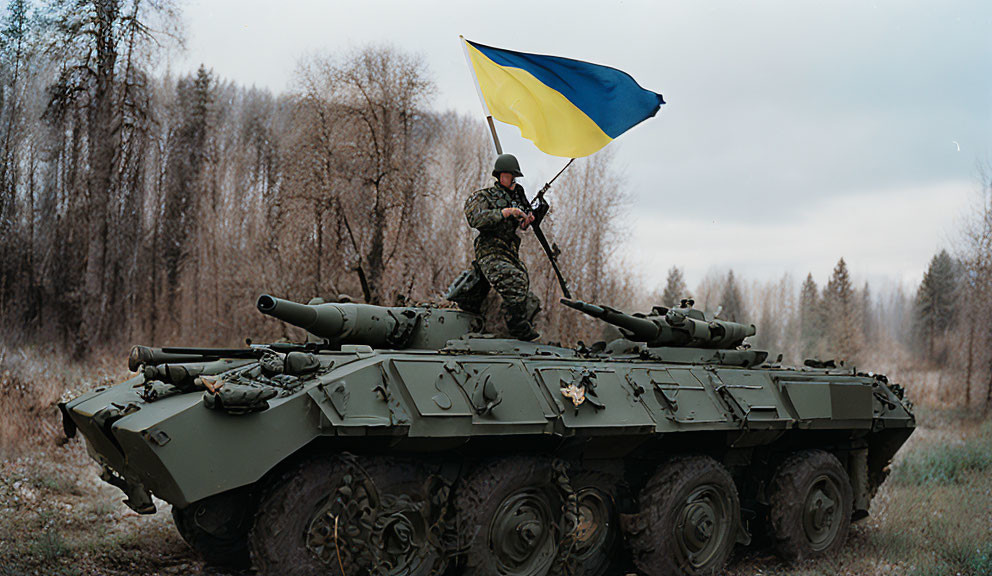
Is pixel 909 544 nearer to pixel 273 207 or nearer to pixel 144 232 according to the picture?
pixel 273 207

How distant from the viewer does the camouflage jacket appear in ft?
25.4

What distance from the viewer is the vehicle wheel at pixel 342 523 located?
5766 millimetres

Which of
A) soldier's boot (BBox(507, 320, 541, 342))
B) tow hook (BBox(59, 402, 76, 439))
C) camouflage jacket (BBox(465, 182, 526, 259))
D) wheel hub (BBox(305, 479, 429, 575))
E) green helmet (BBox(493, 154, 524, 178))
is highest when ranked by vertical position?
green helmet (BBox(493, 154, 524, 178))

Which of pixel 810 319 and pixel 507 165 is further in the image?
pixel 810 319

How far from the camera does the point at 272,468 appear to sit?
5859 millimetres

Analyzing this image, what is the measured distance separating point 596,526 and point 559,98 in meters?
4.87

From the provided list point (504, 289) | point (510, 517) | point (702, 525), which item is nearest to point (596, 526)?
point (702, 525)

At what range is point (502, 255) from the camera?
7.96 meters

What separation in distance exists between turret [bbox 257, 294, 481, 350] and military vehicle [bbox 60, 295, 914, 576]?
2cm

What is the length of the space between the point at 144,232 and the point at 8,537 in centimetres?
577

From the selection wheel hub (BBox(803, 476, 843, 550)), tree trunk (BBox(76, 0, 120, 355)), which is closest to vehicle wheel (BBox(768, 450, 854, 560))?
wheel hub (BBox(803, 476, 843, 550))

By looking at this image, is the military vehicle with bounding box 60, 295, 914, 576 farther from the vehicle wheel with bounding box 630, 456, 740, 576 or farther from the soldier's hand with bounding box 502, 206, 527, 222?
the soldier's hand with bounding box 502, 206, 527, 222

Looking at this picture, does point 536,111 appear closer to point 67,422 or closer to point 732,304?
point 67,422

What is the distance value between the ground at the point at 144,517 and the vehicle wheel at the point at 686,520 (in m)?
0.51
